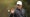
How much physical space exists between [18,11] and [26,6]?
0.13 meters

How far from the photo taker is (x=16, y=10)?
0.70 m

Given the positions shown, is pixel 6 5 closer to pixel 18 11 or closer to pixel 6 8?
pixel 6 8

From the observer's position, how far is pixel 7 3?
73cm

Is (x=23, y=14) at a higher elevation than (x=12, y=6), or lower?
lower

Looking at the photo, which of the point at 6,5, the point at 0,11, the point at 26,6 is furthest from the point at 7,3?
the point at 26,6

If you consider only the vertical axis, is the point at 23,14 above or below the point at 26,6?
below

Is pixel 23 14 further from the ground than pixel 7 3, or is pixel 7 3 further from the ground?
pixel 7 3

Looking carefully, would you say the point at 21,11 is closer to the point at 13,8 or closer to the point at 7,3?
the point at 13,8

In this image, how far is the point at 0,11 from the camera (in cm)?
74

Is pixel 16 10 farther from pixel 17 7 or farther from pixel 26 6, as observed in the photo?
pixel 26 6

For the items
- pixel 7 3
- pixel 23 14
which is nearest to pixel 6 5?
pixel 7 3

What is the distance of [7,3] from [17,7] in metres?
0.15

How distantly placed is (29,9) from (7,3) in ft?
1.02

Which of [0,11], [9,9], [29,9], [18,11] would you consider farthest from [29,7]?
[0,11]
